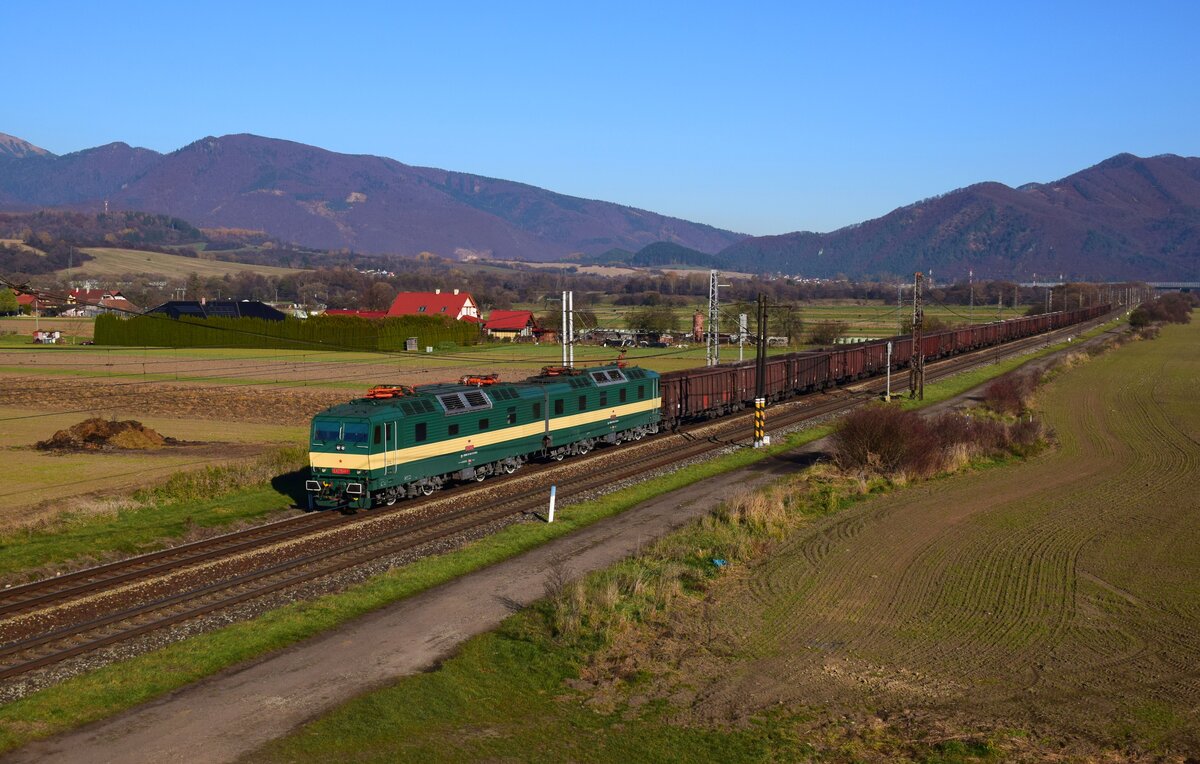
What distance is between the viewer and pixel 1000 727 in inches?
599

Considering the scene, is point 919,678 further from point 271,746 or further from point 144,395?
point 144,395

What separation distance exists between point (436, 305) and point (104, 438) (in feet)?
344

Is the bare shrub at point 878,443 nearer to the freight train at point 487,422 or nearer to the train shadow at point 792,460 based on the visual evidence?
the train shadow at point 792,460

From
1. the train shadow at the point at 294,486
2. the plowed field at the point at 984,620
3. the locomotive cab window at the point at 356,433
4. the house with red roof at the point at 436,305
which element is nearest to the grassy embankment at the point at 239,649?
the plowed field at the point at 984,620

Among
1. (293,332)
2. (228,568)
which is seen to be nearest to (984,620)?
(228,568)

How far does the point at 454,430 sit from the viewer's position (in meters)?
33.1

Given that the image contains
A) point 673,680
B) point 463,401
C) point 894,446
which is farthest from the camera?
point 894,446

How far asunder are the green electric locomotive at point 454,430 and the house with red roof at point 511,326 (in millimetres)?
91099

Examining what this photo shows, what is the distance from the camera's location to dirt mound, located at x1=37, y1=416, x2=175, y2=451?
151 feet

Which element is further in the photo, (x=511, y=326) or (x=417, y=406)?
(x=511, y=326)

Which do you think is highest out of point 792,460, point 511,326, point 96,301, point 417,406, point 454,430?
point 96,301

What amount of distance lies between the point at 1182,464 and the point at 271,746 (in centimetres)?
3795

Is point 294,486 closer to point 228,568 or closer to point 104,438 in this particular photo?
point 228,568

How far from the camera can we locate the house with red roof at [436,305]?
150 meters
